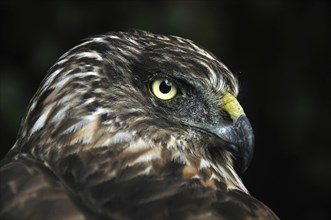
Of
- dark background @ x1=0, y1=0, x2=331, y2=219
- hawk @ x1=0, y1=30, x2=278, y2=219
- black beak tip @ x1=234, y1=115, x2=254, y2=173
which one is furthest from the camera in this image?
dark background @ x1=0, y1=0, x2=331, y2=219

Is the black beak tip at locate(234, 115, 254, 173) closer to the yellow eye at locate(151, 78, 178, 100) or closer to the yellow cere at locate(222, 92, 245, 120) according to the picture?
the yellow cere at locate(222, 92, 245, 120)

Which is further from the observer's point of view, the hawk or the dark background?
the dark background

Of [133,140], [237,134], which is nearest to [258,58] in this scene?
[237,134]

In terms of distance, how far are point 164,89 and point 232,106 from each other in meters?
0.28

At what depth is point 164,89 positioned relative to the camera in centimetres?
347

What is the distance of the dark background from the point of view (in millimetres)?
5293

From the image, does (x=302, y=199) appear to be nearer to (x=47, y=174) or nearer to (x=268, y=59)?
(x=268, y=59)

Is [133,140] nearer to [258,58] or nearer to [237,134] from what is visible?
[237,134]

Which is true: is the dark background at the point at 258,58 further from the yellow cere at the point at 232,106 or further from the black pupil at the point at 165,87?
the black pupil at the point at 165,87

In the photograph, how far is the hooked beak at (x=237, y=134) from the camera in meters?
3.38

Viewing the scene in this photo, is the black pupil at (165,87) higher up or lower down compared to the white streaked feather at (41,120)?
higher up

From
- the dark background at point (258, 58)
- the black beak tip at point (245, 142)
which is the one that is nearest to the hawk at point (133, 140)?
the black beak tip at point (245, 142)

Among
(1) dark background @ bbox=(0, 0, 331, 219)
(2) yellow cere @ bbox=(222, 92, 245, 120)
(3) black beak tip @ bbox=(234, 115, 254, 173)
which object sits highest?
(2) yellow cere @ bbox=(222, 92, 245, 120)

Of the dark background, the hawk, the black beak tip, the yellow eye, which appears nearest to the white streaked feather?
the hawk
